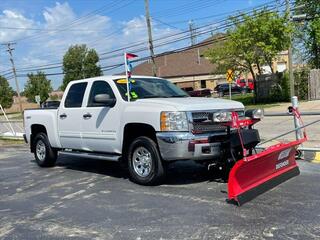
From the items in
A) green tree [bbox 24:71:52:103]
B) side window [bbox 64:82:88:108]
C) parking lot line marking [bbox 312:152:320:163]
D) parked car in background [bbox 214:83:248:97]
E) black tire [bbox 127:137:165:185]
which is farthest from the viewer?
green tree [bbox 24:71:52:103]

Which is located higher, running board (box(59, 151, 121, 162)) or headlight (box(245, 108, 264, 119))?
headlight (box(245, 108, 264, 119))

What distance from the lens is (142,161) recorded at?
25.7 ft

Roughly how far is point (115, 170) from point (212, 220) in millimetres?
4326

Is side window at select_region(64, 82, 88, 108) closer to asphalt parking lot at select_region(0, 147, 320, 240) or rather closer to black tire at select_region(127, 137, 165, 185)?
asphalt parking lot at select_region(0, 147, 320, 240)

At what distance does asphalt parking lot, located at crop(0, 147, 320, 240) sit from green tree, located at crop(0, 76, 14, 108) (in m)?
69.9

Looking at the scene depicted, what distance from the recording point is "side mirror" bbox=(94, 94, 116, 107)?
8266 millimetres

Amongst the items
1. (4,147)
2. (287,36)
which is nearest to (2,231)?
(4,147)

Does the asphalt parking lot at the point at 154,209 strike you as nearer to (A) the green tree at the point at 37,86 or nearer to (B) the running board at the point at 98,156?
(B) the running board at the point at 98,156

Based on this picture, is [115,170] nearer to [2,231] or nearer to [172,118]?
[172,118]

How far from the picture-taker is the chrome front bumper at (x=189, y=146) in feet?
23.3

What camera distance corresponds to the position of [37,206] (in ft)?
22.9

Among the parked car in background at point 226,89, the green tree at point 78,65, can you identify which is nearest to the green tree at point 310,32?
the parked car in background at point 226,89

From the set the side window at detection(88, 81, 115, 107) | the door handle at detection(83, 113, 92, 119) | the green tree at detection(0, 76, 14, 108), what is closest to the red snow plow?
the side window at detection(88, 81, 115, 107)

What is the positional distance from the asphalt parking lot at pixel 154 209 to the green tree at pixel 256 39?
2305cm
